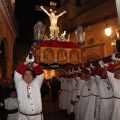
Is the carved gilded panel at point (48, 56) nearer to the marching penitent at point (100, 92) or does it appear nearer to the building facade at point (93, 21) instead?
the marching penitent at point (100, 92)

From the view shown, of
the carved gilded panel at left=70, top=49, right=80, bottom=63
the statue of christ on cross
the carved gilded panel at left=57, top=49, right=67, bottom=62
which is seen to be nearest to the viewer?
the carved gilded panel at left=57, top=49, right=67, bottom=62

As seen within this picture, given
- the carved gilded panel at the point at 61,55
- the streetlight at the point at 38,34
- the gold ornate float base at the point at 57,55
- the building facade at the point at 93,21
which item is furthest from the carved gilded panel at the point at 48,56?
the building facade at the point at 93,21

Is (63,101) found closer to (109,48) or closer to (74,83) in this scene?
(74,83)

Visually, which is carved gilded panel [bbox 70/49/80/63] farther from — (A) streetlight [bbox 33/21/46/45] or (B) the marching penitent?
(A) streetlight [bbox 33/21/46/45]

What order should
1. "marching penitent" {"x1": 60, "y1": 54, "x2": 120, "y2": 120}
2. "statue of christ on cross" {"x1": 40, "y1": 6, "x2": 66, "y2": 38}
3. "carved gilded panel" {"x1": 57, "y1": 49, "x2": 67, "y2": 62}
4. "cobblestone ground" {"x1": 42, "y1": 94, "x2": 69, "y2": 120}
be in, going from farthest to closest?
"statue of christ on cross" {"x1": 40, "y1": 6, "x2": 66, "y2": 38} < "cobblestone ground" {"x1": 42, "y1": 94, "x2": 69, "y2": 120} < "carved gilded panel" {"x1": 57, "y1": 49, "x2": 67, "y2": 62} < "marching penitent" {"x1": 60, "y1": 54, "x2": 120, "y2": 120}

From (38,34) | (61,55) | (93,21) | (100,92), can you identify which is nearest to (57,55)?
(61,55)

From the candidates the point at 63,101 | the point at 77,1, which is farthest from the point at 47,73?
the point at 63,101

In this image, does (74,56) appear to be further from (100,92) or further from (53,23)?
(53,23)

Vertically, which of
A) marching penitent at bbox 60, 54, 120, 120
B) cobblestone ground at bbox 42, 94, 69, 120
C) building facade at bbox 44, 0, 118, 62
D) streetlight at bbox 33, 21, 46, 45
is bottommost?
cobblestone ground at bbox 42, 94, 69, 120

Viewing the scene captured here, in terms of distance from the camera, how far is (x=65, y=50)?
7.63m

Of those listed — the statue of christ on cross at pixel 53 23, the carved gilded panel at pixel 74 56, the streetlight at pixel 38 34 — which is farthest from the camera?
the statue of christ on cross at pixel 53 23

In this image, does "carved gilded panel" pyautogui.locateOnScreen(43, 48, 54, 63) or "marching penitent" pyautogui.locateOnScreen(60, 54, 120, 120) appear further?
"carved gilded panel" pyautogui.locateOnScreen(43, 48, 54, 63)

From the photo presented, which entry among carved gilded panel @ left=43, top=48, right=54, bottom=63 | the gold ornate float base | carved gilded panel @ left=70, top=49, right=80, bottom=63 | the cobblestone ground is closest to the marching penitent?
carved gilded panel @ left=70, top=49, right=80, bottom=63

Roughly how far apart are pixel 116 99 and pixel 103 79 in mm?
968
